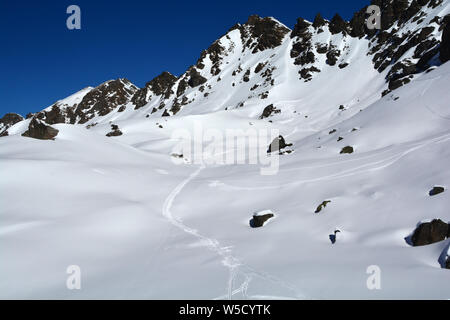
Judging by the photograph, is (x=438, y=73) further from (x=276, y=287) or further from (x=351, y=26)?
(x=351, y=26)

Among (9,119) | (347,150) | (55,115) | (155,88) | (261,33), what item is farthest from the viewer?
(9,119)

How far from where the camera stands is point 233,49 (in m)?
118

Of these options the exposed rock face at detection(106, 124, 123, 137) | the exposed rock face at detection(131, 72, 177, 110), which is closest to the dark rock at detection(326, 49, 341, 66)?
the exposed rock face at detection(106, 124, 123, 137)

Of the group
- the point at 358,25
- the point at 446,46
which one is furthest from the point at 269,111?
the point at 358,25

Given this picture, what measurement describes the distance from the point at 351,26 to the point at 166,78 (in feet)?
264

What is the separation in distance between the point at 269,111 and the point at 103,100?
4525 inches

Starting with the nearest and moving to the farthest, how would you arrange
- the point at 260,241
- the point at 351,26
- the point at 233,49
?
the point at 260,241
the point at 351,26
the point at 233,49

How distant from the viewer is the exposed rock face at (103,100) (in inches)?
5591

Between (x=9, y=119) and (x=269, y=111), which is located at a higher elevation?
(x=9, y=119)

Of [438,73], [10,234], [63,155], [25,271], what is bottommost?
[25,271]

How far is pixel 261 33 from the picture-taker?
4419 inches

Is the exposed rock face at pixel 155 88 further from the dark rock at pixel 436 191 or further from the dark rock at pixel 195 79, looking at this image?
the dark rock at pixel 436 191

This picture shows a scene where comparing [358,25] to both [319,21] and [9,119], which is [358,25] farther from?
[9,119]
